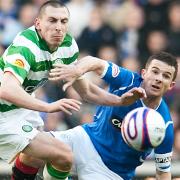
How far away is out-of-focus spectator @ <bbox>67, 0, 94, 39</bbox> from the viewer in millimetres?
12758

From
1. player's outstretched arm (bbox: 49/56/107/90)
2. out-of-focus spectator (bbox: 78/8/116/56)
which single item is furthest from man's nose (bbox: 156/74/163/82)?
out-of-focus spectator (bbox: 78/8/116/56)

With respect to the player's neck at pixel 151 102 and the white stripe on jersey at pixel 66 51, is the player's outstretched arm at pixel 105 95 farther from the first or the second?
the white stripe on jersey at pixel 66 51

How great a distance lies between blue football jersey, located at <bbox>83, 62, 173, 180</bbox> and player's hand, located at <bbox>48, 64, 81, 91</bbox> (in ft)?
2.30

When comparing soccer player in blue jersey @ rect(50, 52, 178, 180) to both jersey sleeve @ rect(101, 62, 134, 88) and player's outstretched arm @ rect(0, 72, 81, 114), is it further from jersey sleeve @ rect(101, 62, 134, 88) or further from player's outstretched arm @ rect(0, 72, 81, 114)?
player's outstretched arm @ rect(0, 72, 81, 114)

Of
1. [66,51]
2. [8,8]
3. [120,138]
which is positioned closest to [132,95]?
[120,138]

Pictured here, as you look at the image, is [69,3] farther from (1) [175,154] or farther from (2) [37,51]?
(2) [37,51]

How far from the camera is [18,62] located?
7.66 meters

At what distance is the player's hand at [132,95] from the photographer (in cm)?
777

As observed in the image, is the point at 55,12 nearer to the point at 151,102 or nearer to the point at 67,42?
the point at 67,42

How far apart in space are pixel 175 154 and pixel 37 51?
410 centimetres

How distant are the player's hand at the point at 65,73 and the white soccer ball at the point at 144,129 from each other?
25.8 inches

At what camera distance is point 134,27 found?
509 inches

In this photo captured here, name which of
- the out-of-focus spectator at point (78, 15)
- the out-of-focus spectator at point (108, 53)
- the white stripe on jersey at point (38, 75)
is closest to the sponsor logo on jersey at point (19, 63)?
the white stripe on jersey at point (38, 75)

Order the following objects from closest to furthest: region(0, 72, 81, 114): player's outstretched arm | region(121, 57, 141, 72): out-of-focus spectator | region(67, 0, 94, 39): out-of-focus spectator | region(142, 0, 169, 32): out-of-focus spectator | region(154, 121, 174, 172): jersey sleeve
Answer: region(0, 72, 81, 114): player's outstretched arm → region(154, 121, 174, 172): jersey sleeve → region(121, 57, 141, 72): out-of-focus spectator → region(67, 0, 94, 39): out-of-focus spectator → region(142, 0, 169, 32): out-of-focus spectator
